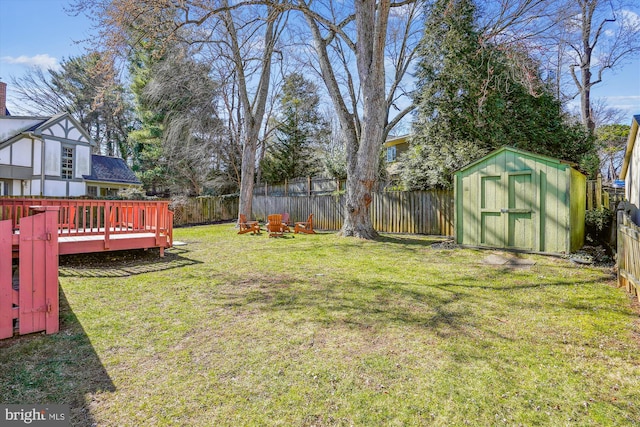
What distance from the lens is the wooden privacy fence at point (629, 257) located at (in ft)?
13.1

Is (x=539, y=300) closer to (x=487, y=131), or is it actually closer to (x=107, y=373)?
(x=107, y=373)

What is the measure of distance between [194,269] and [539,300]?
222 inches

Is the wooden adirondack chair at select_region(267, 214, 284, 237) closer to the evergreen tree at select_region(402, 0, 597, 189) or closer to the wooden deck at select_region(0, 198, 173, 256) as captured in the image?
the wooden deck at select_region(0, 198, 173, 256)

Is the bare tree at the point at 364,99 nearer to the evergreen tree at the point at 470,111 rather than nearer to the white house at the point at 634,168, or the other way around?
the evergreen tree at the point at 470,111

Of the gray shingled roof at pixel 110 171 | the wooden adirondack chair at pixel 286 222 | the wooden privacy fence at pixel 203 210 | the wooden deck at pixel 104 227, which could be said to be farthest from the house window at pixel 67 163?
the wooden adirondack chair at pixel 286 222

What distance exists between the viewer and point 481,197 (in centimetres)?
769

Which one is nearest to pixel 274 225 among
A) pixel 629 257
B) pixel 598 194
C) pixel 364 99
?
pixel 364 99

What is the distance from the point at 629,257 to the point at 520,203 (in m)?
2.92

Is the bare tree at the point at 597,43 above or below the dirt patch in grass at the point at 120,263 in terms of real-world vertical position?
above

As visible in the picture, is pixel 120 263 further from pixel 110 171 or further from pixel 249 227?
pixel 110 171

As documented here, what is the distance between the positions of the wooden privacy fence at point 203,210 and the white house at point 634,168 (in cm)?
1792

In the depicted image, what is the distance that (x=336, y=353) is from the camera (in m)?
2.74

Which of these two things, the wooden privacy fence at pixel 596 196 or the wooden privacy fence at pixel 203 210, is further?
the wooden privacy fence at pixel 203 210

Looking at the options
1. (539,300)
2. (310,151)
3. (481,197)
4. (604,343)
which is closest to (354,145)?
(481,197)
